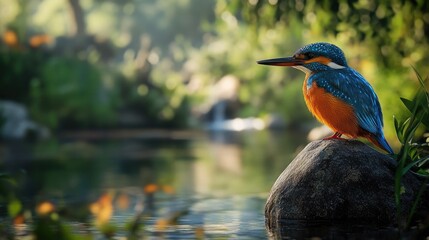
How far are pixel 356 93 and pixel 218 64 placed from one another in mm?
46268

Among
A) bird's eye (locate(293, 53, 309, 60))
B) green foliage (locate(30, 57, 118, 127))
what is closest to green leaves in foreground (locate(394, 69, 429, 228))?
bird's eye (locate(293, 53, 309, 60))

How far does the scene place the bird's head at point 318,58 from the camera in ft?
24.3

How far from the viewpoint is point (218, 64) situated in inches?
2104

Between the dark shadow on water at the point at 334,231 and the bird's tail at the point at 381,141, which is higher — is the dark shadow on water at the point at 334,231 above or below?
below

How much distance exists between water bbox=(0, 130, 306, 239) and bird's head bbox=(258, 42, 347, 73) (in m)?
1.34

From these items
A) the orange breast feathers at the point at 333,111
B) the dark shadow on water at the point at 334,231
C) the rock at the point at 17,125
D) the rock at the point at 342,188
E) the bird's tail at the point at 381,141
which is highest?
the rock at the point at 17,125

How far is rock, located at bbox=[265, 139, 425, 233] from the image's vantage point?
7.33 m

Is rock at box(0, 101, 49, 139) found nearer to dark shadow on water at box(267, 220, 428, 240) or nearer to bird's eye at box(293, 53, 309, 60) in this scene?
bird's eye at box(293, 53, 309, 60)

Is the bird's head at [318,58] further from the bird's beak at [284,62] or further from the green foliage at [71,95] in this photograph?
the green foliage at [71,95]

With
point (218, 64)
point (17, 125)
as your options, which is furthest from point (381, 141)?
point (218, 64)

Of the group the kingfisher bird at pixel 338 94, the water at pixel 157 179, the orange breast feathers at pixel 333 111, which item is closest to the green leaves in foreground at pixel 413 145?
the kingfisher bird at pixel 338 94

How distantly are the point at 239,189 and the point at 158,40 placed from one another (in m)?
67.1

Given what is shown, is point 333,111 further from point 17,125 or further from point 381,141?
point 17,125

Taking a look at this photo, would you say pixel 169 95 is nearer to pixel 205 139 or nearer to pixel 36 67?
pixel 36 67
